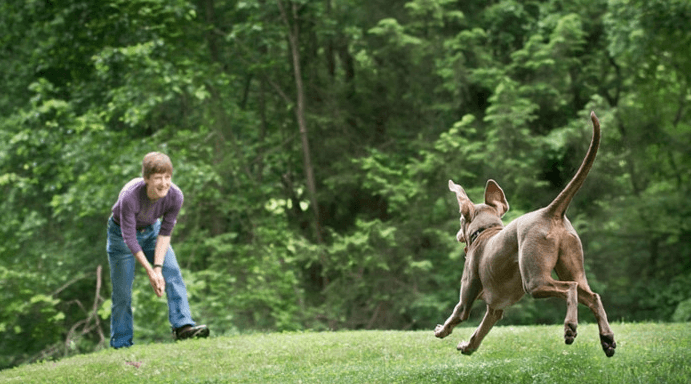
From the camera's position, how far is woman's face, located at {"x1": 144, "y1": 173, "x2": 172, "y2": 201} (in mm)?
7777

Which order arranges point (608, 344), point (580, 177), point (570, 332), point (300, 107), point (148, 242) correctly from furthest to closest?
1. point (300, 107)
2. point (148, 242)
3. point (580, 177)
4. point (608, 344)
5. point (570, 332)

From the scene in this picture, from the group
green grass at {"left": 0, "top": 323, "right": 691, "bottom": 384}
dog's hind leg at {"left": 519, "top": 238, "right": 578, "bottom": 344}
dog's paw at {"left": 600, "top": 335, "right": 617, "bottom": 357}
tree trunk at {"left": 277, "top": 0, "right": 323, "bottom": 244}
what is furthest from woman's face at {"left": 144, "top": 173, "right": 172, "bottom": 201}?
tree trunk at {"left": 277, "top": 0, "right": 323, "bottom": 244}

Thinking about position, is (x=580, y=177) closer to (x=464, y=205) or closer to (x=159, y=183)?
(x=464, y=205)

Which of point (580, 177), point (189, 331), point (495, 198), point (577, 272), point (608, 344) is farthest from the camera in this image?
point (189, 331)

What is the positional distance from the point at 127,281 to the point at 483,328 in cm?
433

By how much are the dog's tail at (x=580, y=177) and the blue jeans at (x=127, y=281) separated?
4.85 meters

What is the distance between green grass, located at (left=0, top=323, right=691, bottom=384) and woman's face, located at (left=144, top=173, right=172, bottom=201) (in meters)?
1.70

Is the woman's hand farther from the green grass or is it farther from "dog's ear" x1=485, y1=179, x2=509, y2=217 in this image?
"dog's ear" x1=485, y1=179, x2=509, y2=217

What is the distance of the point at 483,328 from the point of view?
6117 millimetres

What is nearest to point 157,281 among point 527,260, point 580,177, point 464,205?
point 464,205

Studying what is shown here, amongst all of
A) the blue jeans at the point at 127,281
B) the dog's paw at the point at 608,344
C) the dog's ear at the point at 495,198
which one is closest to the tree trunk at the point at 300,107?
the blue jeans at the point at 127,281

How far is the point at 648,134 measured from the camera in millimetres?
21109

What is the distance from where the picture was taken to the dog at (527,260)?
4.98m

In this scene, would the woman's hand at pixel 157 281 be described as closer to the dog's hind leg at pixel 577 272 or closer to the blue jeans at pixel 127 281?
the blue jeans at pixel 127 281
